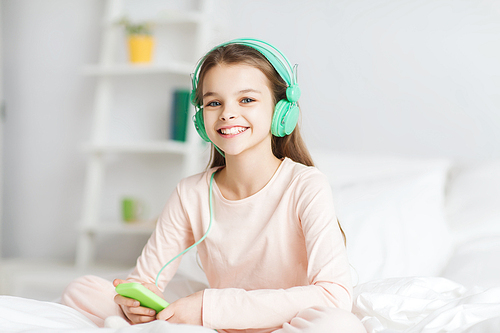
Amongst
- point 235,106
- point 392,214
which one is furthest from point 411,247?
point 235,106

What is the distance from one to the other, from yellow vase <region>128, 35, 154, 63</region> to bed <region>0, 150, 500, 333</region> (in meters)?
1.00

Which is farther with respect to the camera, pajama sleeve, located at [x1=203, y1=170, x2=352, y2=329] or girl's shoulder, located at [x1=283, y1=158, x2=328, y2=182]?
girl's shoulder, located at [x1=283, y1=158, x2=328, y2=182]

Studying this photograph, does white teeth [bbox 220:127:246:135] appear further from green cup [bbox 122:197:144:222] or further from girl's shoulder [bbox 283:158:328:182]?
green cup [bbox 122:197:144:222]

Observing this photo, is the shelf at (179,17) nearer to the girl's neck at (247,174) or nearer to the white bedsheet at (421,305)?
the girl's neck at (247,174)

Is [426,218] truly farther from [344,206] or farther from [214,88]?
[214,88]

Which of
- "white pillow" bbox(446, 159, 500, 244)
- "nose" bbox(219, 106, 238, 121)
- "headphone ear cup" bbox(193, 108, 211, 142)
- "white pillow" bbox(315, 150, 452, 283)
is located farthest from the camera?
"white pillow" bbox(446, 159, 500, 244)

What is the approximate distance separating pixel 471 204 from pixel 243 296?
40.1 inches

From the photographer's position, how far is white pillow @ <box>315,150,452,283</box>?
134cm

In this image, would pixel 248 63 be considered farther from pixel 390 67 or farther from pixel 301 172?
pixel 390 67

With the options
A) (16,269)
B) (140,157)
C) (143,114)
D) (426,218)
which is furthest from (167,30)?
(426,218)

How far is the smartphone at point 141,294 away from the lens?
2.65 ft

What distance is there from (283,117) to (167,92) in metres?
1.39

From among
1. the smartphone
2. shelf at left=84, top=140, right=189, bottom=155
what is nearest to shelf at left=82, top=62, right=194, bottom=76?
shelf at left=84, top=140, right=189, bottom=155

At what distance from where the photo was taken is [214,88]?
40.8 inches
